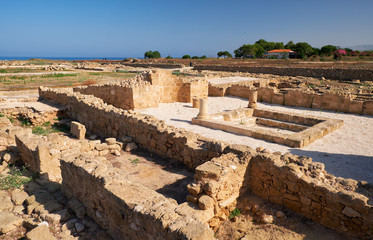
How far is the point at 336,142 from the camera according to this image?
8875mm

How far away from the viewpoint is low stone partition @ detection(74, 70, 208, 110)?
46.1ft

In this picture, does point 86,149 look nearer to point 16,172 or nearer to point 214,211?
point 16,172

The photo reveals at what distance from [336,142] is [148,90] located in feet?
31.9

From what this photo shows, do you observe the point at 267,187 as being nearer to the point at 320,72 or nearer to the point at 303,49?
the point at 320,72

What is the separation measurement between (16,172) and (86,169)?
10.3 feet

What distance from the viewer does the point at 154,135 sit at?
26.1 feet

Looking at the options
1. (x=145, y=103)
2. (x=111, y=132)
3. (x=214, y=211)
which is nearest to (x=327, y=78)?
(x=145, y=103)

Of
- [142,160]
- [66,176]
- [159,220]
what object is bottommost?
[142,160]

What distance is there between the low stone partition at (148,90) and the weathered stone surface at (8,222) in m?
9.53

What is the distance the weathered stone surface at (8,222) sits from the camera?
4.39 metres

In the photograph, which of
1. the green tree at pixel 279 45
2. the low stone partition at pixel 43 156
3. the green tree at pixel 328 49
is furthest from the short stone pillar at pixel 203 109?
the green tree at pixel 279 45

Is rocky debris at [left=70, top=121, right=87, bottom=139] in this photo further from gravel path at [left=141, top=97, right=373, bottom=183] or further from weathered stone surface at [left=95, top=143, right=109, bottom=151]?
gravel path at [left=141, top=97, right=373, bottom=183]

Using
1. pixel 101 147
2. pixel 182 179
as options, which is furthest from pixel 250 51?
pixel 182 179

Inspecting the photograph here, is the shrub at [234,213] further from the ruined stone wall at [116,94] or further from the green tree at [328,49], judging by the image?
the green tree at [328,49]
